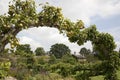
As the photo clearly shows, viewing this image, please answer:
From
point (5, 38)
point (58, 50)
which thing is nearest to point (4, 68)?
point (5, 38)

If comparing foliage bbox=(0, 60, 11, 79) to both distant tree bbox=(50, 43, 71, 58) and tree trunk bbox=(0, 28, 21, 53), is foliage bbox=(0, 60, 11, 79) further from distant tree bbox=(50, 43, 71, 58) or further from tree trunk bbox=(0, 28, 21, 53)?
distant tree bbox=(50, 43, 71, 58)

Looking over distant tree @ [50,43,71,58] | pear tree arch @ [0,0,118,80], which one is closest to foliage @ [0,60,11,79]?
pear tree arch @ [0,0,118,80]

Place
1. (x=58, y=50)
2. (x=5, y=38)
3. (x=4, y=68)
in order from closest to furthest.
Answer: (x=5, y=38) → (x=4, y=68) → (x=58, y=50)

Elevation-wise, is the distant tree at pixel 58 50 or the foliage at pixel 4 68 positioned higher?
the distant tree at pixel 58 50

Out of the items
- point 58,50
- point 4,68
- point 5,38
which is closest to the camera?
point 5,38

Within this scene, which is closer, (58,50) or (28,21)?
(28,21)

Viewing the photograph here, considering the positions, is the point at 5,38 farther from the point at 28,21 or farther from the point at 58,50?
the point at 58,50

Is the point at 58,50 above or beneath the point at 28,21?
above

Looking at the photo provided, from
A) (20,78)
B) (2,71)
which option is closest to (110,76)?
(2,71)

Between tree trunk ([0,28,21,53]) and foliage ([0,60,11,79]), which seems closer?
tree trunk ([0,28,21,53])

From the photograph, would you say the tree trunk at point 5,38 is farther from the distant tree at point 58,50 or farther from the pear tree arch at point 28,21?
the distant tree at point 58,50

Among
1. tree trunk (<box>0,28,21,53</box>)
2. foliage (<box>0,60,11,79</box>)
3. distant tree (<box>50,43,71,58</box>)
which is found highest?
distant tree (<box>50,43,71,58</box>)

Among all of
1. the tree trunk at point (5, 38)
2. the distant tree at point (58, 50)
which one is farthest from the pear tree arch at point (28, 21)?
the distant tree at point (58, 50)

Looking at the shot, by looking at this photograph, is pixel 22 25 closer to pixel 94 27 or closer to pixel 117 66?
pixel 94 27
